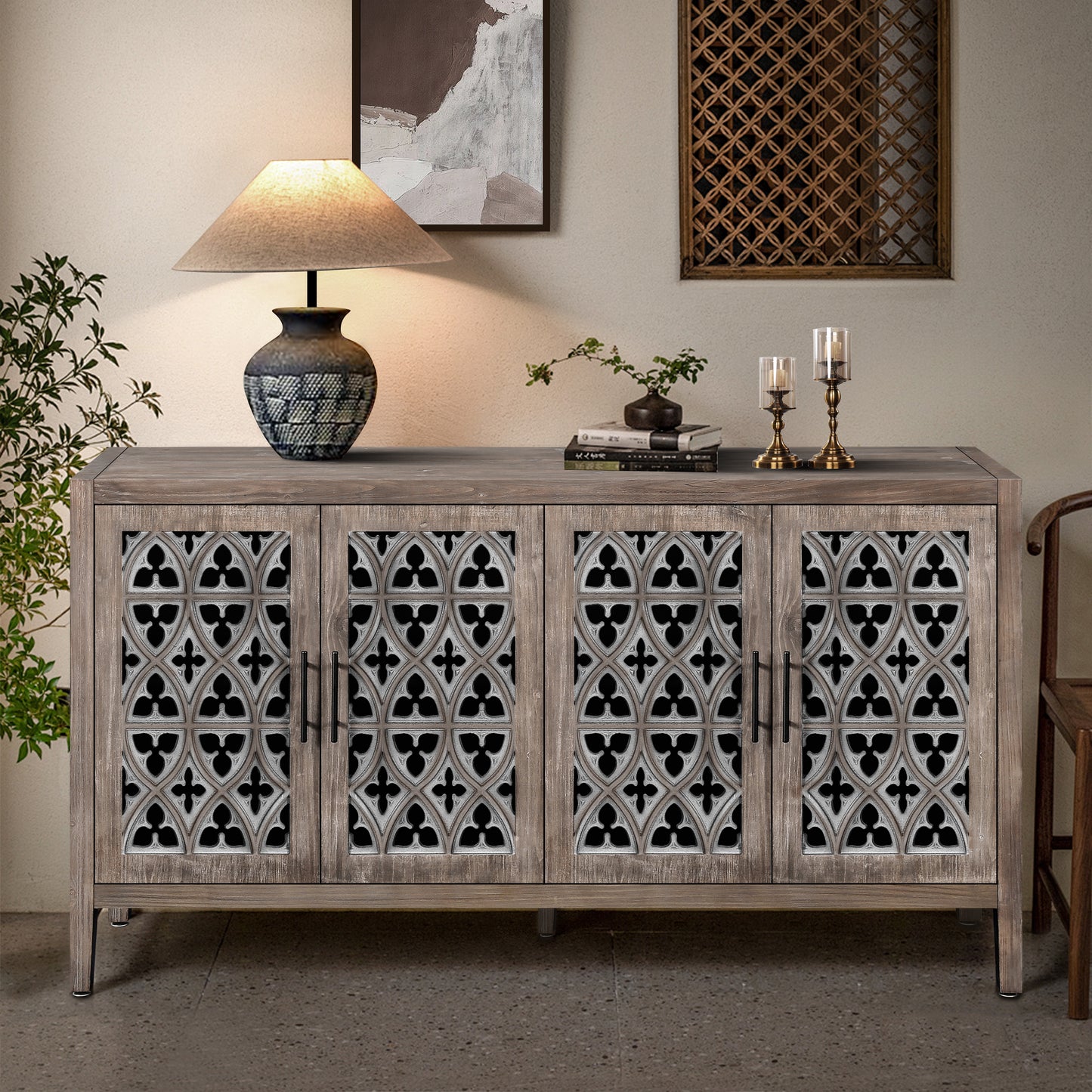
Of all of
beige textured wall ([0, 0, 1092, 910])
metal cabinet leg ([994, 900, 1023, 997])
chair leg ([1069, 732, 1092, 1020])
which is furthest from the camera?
beige textured wall ([0, 0, 1092, 910])

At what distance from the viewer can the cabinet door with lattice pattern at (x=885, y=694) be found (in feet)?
8.57

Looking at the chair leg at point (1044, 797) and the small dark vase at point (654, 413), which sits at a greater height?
the small dark vase at point (654, 413)

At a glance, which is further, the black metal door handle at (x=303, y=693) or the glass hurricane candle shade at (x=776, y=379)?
the glass hurricane candle shade at (x=776, y=379)

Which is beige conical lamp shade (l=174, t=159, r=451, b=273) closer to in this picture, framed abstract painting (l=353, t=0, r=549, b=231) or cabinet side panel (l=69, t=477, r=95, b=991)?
framed abstract painting (l=353, t=0, r=549, b=231)

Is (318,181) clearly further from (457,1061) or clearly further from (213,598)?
(457,1061)

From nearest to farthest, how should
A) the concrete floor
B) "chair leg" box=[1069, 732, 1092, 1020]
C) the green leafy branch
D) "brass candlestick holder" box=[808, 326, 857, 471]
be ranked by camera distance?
the concrete floor → "chair leg" box=[1069, 732, 1092, 1020] → "brass candlestick holder" box=[808, 326, 857, 471] → the green leafy branch

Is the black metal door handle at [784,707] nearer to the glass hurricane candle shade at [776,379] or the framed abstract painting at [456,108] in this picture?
the glass hurricane candle shade at [776,379]

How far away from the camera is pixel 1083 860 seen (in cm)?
257

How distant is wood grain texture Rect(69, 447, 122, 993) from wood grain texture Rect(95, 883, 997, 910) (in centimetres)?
5

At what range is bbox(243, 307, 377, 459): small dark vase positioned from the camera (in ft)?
9.02

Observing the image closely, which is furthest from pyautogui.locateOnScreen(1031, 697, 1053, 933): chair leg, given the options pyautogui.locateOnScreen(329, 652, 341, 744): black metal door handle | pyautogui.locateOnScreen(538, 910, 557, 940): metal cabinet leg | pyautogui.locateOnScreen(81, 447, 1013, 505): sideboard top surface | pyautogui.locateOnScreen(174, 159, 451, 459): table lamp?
pyautogui.locateOnScreen(174, 159, 451, 459): table lamp

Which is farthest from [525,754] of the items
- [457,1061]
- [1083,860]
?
[1083,860]

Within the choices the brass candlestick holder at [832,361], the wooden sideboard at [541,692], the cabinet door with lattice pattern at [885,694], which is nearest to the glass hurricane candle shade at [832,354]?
the brass candlestick holder at [832,361]

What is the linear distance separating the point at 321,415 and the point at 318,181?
46 cm
